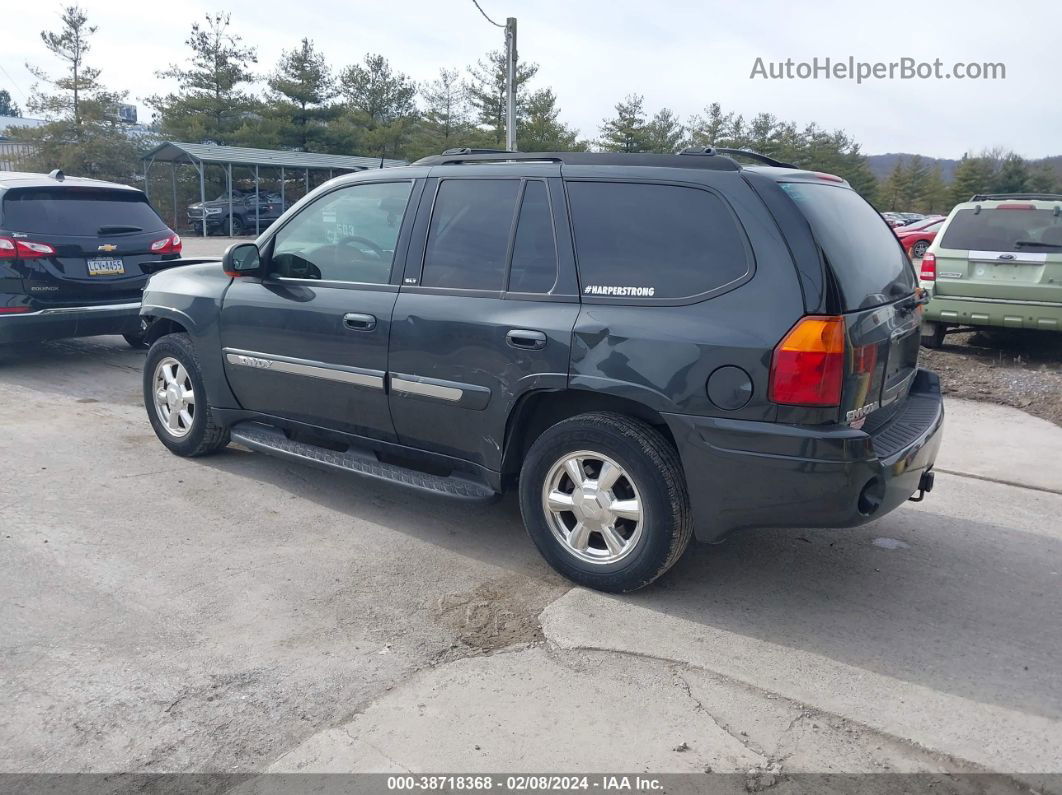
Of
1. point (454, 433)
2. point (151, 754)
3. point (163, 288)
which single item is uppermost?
point (163, 288)

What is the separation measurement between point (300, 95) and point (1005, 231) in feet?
124

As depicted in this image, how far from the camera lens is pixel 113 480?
5.46m

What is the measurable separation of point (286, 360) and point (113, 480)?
4.62 ft

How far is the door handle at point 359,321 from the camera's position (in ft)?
15.2

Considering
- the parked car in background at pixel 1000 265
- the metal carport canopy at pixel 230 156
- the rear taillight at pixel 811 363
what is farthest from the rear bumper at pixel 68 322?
the metal carport canopy at pixel 230 156

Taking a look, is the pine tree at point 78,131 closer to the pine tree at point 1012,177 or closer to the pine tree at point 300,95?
the pine tree at point 300,95

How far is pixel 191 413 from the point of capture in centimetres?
581

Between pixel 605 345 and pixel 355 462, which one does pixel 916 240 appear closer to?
pixel 355 462

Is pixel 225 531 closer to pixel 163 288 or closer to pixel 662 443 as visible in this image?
pixel 163 288

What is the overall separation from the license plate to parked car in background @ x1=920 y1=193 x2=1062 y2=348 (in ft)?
26.4

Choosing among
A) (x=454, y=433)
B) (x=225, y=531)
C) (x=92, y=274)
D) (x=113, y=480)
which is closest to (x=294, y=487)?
(x=225, y=531)

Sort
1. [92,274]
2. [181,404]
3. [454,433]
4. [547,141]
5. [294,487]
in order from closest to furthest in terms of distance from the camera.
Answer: [454,433] < [294,487] < [181,404] < [92,274] < [547,141]

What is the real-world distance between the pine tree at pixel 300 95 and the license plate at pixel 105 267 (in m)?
34.7

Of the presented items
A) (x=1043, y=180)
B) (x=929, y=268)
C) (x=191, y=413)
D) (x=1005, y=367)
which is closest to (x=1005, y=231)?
(x=929, y=268)
